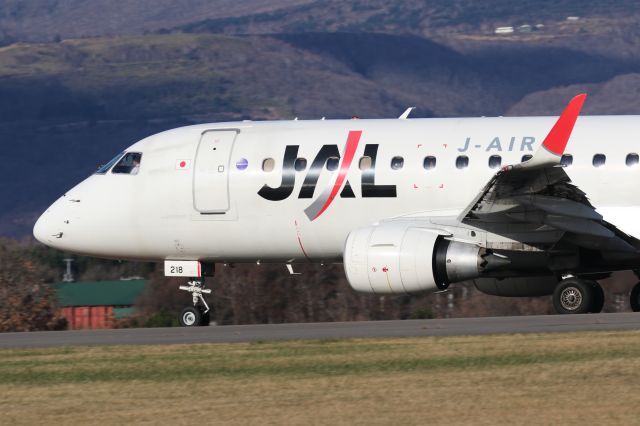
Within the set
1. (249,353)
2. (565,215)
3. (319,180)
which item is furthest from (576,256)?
(249,353)

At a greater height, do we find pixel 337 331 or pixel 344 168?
pixel 344 168

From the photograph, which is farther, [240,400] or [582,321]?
[582,321]

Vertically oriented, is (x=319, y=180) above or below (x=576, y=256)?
above

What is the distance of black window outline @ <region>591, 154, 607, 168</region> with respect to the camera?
2256 centimetres

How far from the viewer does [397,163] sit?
77.2ft

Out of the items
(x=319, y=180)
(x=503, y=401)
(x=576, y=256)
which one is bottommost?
(x=503, y=401)

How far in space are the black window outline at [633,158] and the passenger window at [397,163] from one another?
3558 millimetres

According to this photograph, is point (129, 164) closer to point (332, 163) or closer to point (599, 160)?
point (332, 163)

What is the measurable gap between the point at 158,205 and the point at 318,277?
17780 mm

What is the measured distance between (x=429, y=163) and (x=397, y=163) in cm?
53

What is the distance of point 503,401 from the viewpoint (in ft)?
46.4

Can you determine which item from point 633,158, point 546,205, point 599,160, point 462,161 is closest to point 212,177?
point 462,161

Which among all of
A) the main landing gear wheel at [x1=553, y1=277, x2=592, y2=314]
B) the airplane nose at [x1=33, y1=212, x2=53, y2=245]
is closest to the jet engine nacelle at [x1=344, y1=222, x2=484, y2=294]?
the main landing gear wheel at [x1=553, y1=277, x2=592, y2=314]

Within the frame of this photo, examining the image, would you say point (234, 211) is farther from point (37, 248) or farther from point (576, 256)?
point (37, 248)
